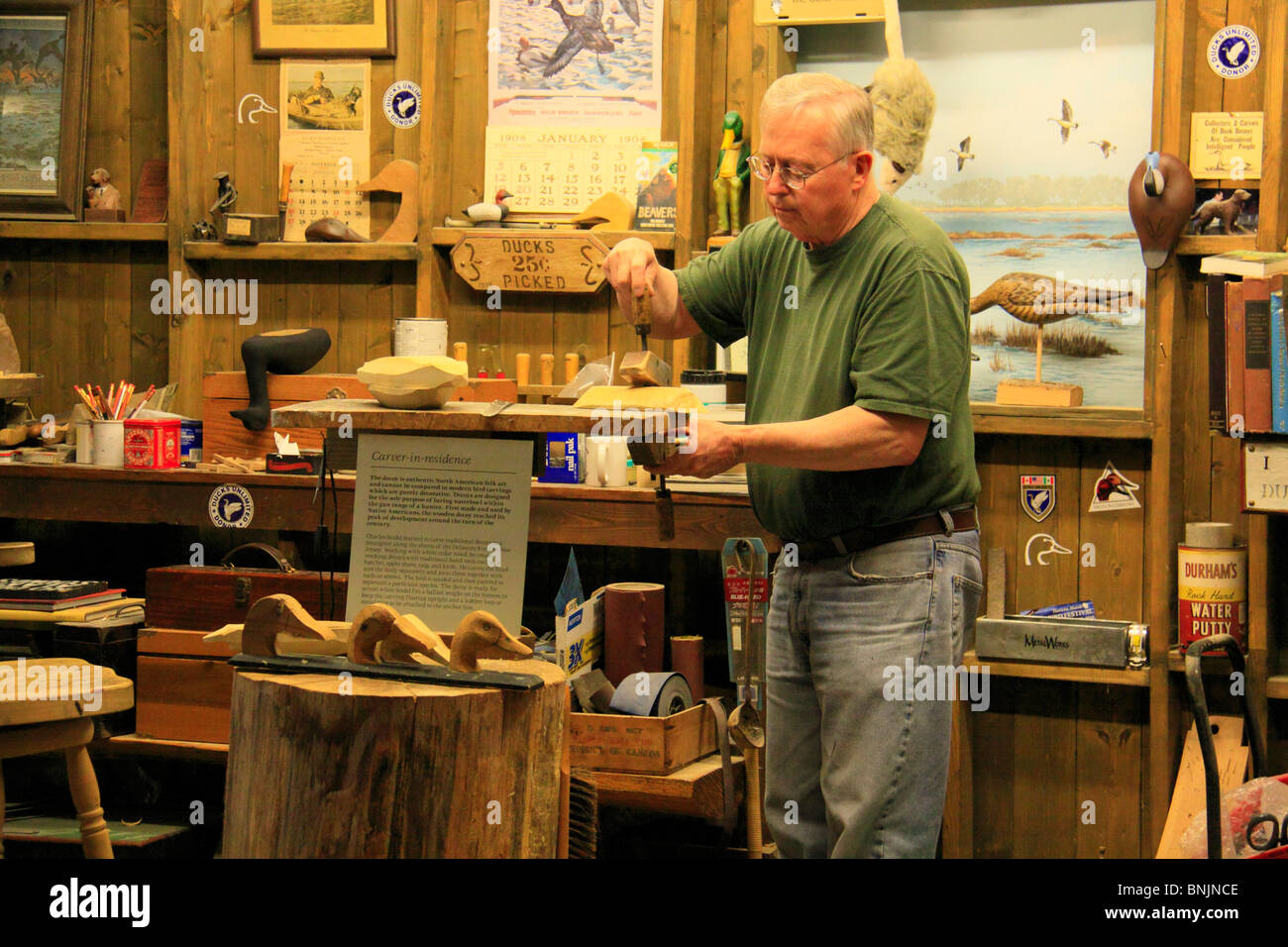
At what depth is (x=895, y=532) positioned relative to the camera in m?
2.38

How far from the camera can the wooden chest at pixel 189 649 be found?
12.4ft

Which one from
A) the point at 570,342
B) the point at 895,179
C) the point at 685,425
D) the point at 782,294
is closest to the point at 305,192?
the point at 570,342

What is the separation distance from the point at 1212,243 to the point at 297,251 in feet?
8.73

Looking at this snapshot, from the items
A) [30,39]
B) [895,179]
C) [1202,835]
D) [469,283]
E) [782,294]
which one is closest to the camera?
[782,294]

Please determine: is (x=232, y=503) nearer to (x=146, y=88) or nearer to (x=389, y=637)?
(x=146, y=88)

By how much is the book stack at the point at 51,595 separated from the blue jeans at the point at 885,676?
236 cm

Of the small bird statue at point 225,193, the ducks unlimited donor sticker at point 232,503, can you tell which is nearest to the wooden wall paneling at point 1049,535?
the ducks unlimited donor sticker at point 232,503

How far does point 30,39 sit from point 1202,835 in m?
4.18

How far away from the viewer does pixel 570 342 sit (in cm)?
422

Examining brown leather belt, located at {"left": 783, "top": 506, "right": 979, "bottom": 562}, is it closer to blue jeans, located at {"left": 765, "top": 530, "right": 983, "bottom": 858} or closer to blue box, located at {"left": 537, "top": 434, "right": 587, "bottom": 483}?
blue jeans, located at {"left": 765, "top": 530, "right": 983, "bottom": 858}

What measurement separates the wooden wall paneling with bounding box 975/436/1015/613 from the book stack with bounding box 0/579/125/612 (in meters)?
2.53

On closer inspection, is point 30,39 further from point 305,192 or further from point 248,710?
point 248,710

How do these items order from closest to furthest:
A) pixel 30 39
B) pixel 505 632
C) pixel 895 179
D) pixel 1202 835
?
pixel 505 632
pixel 1202 835
pixel 895 179
pixel 30 39

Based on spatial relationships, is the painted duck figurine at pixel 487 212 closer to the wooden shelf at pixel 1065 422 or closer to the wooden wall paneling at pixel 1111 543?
the wooden shelf at pixel 1065 422
